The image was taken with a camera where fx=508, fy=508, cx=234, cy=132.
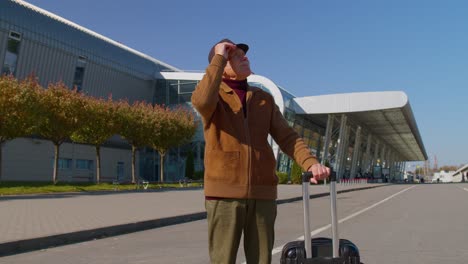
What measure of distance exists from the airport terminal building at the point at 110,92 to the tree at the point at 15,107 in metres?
14.2

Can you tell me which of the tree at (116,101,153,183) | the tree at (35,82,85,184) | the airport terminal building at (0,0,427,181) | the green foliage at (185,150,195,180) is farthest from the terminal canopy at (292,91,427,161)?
the tree at (35,82,85,184)

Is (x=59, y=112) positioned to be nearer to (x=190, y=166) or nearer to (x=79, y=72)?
(x=79, y=72)

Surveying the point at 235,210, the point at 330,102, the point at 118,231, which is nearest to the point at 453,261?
the point at 235,210

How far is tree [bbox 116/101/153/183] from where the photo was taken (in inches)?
1342

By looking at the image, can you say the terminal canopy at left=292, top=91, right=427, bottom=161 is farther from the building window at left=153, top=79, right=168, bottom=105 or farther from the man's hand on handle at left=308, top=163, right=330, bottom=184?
the man's hand on handle at left=308, top=163, right=330, bottom=184

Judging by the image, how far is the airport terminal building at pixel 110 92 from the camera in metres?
38.8

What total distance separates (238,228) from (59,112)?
26201 millimetres

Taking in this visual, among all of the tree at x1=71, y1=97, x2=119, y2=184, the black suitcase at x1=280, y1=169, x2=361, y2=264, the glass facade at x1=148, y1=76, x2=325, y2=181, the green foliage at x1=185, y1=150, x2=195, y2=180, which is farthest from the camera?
the glass facade at x1=148, y1=76, x2=325, y2=181

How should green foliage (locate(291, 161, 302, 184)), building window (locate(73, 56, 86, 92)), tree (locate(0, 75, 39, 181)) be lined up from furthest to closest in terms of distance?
green foliage (locate(291, 161, 302, 184)) < building window (locate(73, 56, 86, 92)) < tree (locate(0, 75, 39, 181))

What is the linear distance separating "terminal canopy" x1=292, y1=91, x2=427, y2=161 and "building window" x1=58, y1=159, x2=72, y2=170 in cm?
2441

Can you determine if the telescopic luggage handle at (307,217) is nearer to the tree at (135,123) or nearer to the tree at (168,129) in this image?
the tree at (135,123)

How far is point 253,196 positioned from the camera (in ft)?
9.39

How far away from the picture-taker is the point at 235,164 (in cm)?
286

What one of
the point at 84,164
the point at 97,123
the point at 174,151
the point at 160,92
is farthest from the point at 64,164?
the point at 160,92
